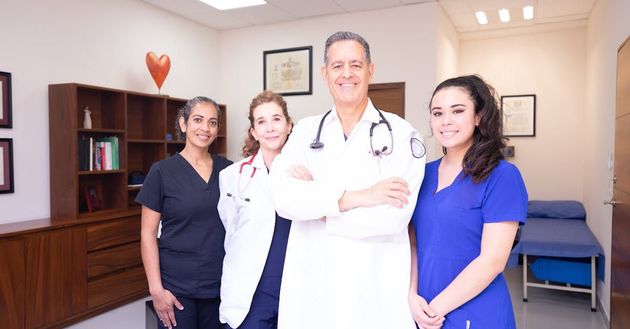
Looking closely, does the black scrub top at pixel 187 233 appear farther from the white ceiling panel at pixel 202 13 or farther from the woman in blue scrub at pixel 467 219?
the white ceiling panel at pixel 202 13

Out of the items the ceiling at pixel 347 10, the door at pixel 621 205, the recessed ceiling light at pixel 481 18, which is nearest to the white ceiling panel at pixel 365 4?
the ceiling at pixel 347 10

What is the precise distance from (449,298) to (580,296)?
379cm

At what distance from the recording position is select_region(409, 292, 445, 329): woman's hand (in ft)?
4.30

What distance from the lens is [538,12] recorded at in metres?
5.19

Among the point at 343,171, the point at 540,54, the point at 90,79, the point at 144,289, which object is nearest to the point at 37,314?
the point at 144,289

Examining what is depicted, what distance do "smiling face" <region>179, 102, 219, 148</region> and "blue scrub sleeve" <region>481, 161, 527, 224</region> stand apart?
1.18m

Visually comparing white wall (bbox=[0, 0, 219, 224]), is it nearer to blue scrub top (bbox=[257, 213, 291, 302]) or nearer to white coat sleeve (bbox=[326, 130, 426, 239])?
blue scrub top (bbox=[257, 213, 291, 302])

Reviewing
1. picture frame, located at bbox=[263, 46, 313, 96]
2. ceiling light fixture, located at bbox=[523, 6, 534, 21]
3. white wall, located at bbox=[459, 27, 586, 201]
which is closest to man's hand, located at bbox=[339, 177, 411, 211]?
picture frame, located at bbox=[263, 46, 313, 96]

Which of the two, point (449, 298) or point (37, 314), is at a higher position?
point (449, 298)

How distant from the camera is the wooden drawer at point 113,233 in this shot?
3.50 m

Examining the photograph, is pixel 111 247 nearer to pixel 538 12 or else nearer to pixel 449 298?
pixel 449 298

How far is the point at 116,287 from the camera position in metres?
3.66

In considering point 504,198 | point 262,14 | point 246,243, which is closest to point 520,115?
point 262,14

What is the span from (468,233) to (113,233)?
3.21 m
